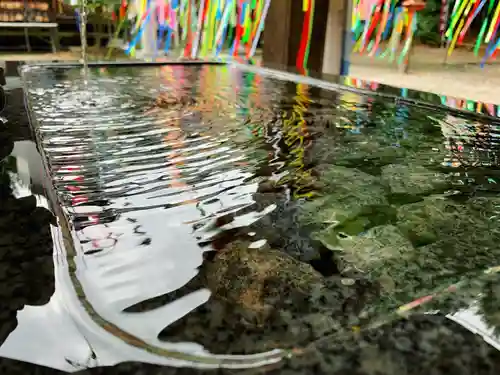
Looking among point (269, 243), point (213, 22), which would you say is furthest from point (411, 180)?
point (213, 22)

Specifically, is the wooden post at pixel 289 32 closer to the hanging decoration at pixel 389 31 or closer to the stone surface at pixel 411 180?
the hanging decoration at pixel 389 31

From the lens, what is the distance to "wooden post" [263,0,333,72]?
2926 mm

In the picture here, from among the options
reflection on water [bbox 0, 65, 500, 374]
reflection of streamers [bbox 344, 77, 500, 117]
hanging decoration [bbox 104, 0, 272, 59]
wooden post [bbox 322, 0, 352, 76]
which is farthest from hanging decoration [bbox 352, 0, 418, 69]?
reflection on water [bbox 0, 65, 500, 374]

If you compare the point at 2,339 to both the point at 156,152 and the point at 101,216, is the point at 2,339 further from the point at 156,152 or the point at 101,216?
the point at 156,152

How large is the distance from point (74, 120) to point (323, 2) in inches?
91.4

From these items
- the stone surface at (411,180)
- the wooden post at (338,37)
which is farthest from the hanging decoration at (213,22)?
the stone surface at (411,180)

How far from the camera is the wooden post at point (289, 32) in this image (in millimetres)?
2926

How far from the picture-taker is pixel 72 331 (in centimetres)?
38

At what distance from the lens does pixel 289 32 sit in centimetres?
293

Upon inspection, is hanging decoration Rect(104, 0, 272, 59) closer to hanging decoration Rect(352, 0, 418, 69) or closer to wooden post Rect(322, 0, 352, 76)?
wooden post Rect(322, 0, 352, 76)

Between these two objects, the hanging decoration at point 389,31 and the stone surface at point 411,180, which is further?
the hanging decoration at point 389,31

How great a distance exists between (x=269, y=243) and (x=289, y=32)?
2565mm

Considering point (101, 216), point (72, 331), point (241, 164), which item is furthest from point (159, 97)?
point (72, 331)

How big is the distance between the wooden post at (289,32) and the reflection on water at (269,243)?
1893 mm
